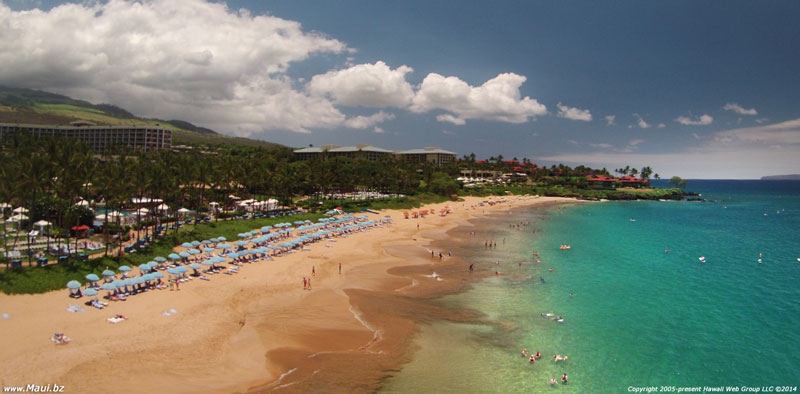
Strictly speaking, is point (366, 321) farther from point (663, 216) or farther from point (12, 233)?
point (663, 216)

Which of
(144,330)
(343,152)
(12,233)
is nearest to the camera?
(144,330)

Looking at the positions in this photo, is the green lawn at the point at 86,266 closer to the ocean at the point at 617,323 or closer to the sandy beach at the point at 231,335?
the sandy beach at the point at 231,335

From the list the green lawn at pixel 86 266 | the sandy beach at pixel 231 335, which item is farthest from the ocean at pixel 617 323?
the green lawn at pixel 86 266

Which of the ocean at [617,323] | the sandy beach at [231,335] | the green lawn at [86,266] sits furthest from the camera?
the green lawn at [86,266]

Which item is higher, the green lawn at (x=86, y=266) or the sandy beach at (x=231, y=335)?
the green lawn at (x=86, y=266)

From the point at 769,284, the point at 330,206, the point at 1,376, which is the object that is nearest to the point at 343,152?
the point at 330,206

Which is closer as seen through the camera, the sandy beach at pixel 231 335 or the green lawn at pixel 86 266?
the sandy beach at pixel 231 335
